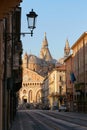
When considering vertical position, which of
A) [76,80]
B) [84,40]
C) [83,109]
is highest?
[84,40]

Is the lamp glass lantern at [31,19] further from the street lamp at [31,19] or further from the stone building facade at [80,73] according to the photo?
the stone building facade at [80,73]

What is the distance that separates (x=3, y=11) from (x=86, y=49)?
79774 millimetres

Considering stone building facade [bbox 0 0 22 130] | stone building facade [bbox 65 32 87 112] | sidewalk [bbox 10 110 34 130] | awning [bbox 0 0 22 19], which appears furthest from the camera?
stone building facade [bbox 65 32 87 112]

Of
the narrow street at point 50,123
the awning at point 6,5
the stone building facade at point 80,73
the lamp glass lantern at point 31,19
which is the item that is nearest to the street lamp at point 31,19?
the lamp glass lantern at point 31,19

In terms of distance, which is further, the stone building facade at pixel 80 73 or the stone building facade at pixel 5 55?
the stone building facade at pixel 80 73

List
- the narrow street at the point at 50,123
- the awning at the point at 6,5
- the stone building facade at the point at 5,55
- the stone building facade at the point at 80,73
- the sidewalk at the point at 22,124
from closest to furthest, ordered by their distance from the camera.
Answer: the awning at the point at 6,5 < the stone building facade at the point at 5,55 < the sidewalk at the point at 22,124 < the narrow street at the point at 50,123 < the stone building facade at the point at 80,73

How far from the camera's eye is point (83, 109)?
87562mm

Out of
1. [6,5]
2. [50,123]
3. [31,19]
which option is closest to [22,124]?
[50,123]

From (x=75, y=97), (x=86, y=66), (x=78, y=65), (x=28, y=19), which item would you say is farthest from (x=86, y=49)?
(x=28, y=19)

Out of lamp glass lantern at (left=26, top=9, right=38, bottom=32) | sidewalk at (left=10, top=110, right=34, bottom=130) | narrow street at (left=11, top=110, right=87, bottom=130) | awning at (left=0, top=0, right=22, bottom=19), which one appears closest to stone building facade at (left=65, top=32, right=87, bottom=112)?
narrow street at (left=11, top=110, right=87, bottom=130)

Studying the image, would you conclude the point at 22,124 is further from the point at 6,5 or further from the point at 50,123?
the point at 6,5

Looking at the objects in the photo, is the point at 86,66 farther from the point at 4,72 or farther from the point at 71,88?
the point at 4,72

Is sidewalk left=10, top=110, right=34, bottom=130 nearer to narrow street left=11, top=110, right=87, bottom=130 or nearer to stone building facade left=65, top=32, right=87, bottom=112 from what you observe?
narrow street left=11, top=110, right=87, bottom=130

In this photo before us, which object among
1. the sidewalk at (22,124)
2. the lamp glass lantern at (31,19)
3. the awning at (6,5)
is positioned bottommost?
the sidewalk at (22,124)
